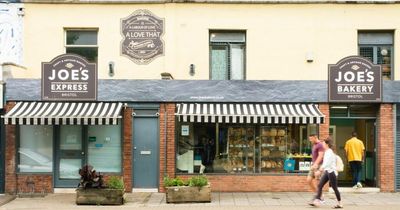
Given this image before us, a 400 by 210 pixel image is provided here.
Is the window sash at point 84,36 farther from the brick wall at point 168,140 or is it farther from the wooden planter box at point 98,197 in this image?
the wooden planter box at point 98,197

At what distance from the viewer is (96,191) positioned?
51.4ft

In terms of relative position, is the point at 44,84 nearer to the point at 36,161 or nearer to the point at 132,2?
the point at 36,161

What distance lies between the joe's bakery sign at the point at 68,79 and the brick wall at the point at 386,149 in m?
8.80

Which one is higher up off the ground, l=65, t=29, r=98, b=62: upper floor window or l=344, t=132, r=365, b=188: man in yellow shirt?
l=65, t=29, r=98, b=62: upper floor window

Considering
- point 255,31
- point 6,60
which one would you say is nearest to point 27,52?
point 6,60

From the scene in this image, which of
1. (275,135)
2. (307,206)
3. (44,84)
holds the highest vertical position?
(44,84)

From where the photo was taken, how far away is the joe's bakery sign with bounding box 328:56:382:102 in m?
17.9

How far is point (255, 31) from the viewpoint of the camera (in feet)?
60.2

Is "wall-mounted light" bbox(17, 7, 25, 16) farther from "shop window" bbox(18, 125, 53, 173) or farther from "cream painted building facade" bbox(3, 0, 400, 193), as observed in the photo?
"shop window" bbox(18, 125, 53, 173)

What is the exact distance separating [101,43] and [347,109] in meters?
7.94

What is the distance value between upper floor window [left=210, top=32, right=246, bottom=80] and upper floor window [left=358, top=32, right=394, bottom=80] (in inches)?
146

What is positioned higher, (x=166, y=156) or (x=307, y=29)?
(x=307, y=29)

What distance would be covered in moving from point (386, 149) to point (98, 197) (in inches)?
346

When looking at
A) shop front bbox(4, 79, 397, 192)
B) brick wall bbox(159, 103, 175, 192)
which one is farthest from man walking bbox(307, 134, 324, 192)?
brick wall bbox(159, 103, 175, 192)
